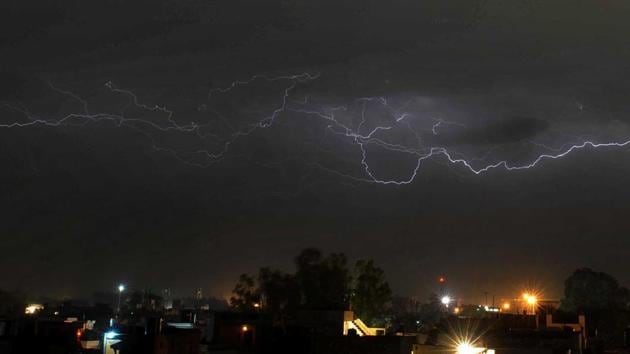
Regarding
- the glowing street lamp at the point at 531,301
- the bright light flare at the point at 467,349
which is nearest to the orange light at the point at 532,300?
the glowing street lamp at the point at 531,301

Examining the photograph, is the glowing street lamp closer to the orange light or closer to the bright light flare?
the orange light

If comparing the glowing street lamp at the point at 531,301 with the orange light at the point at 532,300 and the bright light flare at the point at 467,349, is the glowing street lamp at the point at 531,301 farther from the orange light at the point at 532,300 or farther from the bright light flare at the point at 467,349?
the bright light flare at the point at 467,349

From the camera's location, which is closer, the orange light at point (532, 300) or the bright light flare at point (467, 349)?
the bright light flare at point (467, 349)

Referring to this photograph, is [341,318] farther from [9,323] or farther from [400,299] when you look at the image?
[400,299]

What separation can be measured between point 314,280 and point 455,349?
71.6 feet

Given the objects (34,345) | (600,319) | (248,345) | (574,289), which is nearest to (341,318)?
(248,345)

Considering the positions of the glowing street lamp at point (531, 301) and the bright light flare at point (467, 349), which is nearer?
the bright light flare at point (467, 349)

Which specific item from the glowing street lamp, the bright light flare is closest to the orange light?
the glowing street lamp

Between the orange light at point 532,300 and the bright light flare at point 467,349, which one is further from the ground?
the orange light at point 532,300

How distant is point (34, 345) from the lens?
3030 cm

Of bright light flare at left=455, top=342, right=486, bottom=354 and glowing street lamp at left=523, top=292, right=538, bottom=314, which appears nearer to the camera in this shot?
bright light flare at left=455, top=342, right=486, bottom=354

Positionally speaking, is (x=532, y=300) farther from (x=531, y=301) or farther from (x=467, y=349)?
(x=467, y=349)

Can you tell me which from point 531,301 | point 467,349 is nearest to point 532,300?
point 531,301

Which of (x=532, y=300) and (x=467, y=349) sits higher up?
(x=532, y=300)
